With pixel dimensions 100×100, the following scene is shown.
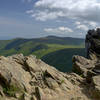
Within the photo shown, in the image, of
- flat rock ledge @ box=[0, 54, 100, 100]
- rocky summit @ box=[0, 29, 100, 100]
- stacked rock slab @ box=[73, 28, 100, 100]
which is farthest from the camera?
stacked rock slab @ box=[73, 28, 100, 100]

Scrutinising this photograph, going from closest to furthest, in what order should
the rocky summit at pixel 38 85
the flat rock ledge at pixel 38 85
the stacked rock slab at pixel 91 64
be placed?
the flat rock ledge at pixel 38 85 < the rocky summit at pixel 38 85 < the stacked rock slab at pixel 91 64

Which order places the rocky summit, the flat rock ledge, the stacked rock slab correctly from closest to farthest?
the flat rock ledge
the rocky summit
the stacked rock slab

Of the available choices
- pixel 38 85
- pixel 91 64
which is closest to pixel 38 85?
pixel 38 85

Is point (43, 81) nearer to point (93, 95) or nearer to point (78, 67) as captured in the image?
point (93, 95)

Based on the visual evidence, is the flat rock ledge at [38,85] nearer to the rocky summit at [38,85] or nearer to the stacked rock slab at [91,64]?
the rocky summit at [38,85]

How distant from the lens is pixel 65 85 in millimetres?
32062

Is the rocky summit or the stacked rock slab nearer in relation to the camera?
the rocky summit

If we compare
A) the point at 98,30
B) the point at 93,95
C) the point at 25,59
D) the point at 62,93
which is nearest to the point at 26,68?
the point at 25,59

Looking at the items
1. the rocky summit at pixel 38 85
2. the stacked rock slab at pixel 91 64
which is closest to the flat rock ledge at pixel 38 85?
the rocky summit at pixel 38 85

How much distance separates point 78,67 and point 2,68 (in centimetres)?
2585

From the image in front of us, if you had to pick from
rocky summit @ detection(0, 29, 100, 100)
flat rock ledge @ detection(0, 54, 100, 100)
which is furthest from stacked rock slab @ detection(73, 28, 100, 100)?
flat rock ledge @ detection(0, 54, 100, 100)

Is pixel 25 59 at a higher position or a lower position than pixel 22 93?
higher

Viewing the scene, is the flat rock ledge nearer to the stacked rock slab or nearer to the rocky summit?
the rocky summit

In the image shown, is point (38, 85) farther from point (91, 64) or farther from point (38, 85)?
point (91, 64)
